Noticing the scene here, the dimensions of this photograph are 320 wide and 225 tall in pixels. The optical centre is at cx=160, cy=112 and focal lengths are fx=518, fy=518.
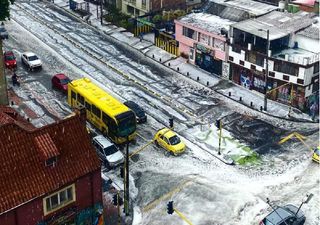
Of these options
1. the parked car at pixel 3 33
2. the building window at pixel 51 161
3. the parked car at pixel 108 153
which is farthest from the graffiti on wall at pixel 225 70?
the building window at pixel 51 161

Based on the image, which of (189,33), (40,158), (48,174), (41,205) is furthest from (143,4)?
(41,205)

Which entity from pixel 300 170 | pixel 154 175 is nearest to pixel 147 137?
pixel 154 175

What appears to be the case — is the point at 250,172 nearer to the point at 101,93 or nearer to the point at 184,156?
the point at 184,156

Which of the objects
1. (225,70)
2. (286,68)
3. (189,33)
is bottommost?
(225,70)

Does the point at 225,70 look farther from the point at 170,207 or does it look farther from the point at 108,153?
the point at 170,207

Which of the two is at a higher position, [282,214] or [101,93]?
[101,93]

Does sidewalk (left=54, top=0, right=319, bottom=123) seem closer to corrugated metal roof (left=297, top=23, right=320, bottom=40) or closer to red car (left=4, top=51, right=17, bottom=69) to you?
corrugated metal roof (left=297, top=23, right=320, bottom=40)

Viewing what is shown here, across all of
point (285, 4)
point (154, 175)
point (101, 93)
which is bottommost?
point (154, 175)

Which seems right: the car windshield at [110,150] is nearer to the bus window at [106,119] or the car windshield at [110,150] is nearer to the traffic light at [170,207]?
the bus window at [106,119]
